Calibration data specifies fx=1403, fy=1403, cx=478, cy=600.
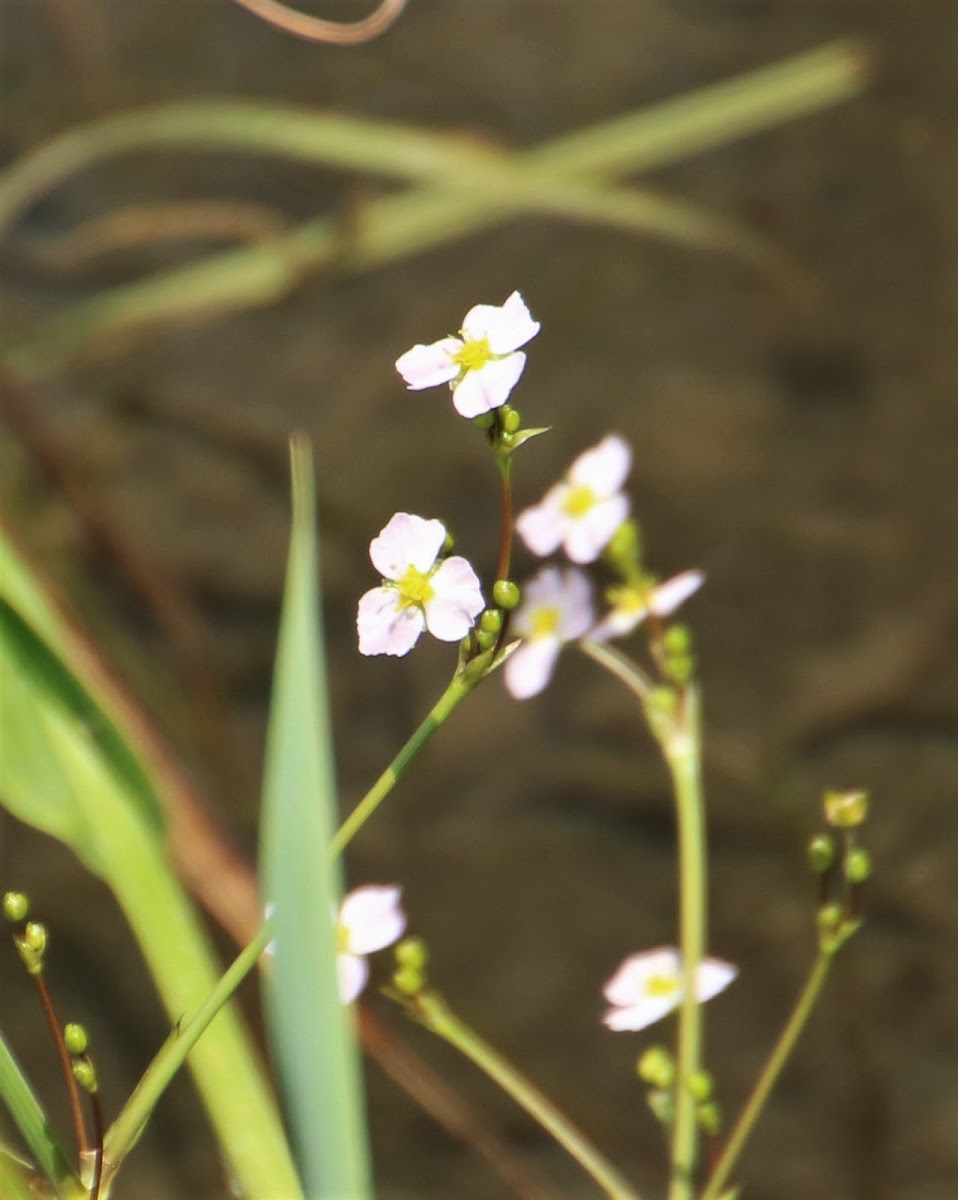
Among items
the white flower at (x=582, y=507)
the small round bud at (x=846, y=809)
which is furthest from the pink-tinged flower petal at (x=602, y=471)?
the small round bud at (x=846, y=809)

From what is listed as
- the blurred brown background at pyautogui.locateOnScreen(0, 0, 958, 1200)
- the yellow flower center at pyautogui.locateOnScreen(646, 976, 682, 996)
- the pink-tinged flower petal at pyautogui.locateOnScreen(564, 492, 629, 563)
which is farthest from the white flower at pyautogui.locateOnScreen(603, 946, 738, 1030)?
the blurred brown background at pyautogui.locateOnScreen(0, 0, 958, 1200)

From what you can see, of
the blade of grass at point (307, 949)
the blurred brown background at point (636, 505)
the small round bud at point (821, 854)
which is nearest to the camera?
the blade of grass at point (307, 949)

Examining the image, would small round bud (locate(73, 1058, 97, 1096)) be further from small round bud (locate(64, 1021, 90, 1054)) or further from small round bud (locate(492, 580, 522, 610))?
small round bud (locate(492, 580, 522, 610))

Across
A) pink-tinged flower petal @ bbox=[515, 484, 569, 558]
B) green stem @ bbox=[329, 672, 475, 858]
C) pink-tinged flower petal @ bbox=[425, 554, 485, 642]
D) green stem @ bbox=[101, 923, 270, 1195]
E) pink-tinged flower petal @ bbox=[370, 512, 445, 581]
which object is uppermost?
pink-tinged flower petal @ bbox=[515, 484, 569, 558]

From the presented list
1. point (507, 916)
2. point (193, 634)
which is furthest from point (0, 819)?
point (507, 916)

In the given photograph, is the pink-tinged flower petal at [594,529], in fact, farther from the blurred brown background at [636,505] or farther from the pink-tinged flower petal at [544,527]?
the blurred brown background at [636,505]

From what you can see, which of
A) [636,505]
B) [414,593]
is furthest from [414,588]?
[636,505]
